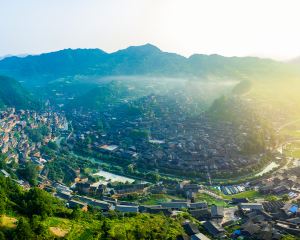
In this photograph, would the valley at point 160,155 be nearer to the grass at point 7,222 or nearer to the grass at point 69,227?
the grass at point 69,227

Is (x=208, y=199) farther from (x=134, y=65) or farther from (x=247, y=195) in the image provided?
(x=134, y=65)

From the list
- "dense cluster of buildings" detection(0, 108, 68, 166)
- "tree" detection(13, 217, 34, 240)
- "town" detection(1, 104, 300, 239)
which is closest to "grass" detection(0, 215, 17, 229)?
"tree" detection(13, 217, 34, 240)

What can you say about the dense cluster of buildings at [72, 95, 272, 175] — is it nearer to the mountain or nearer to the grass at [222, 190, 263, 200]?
the grass at [222, 190, 263, 200]

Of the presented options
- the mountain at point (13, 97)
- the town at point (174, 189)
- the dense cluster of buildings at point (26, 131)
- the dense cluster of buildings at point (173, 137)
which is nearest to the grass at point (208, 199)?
the town at point (174, 189)

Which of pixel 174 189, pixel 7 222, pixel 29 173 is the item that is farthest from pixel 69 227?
pixel 29 173

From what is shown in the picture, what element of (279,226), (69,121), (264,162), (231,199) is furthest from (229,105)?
(279,226)
